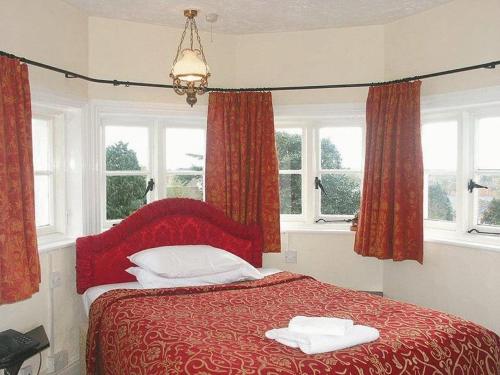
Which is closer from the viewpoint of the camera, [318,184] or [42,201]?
[42,201]

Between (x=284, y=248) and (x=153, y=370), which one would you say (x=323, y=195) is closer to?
(x=284, y=248)

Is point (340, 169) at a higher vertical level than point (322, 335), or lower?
higher

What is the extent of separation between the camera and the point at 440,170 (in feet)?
12.9

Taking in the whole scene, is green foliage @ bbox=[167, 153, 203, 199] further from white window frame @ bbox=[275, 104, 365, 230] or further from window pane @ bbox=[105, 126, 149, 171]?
white window frame @ bbox=[275, 104, 365, 230]

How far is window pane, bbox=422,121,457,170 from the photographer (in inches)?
152

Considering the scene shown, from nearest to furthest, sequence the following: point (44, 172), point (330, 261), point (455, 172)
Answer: point (44, 172), point (455, 172), point (330, 261)

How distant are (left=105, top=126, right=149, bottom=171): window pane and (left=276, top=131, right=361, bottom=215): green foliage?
1188 millimetres

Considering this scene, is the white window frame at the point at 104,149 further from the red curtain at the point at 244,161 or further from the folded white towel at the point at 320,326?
the folded white towel at the point at 320,326

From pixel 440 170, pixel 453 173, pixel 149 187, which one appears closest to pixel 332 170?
pixel 440 170

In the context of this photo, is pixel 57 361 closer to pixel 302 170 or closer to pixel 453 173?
pixel 302 170

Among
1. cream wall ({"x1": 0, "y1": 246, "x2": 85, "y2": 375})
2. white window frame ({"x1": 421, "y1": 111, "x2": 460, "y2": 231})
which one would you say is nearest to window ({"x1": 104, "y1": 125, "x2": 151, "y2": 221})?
cream wall ({"x1": 0, "y1": 246, "x2": 85, "y2": 375})

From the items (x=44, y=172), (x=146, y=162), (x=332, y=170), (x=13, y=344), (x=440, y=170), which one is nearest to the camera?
(x=13, y=344)

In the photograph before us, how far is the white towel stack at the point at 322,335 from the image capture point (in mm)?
2105

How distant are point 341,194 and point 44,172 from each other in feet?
8.02
